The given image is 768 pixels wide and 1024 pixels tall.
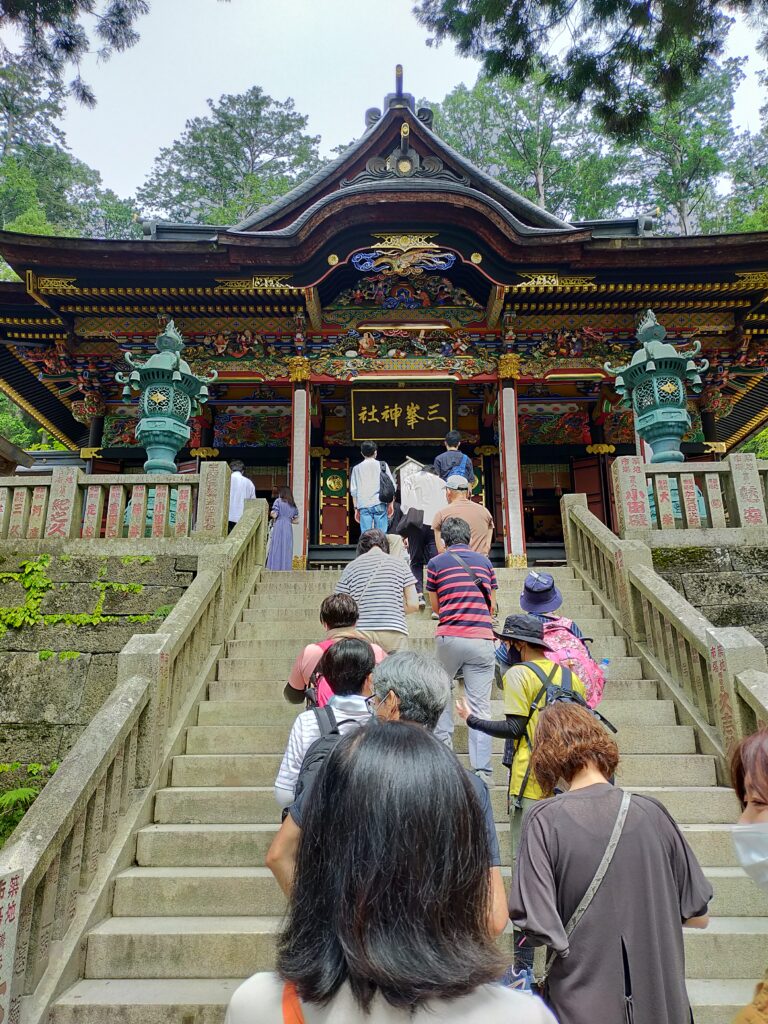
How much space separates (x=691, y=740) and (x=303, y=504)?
6.66 m

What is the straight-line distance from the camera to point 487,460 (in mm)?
12734

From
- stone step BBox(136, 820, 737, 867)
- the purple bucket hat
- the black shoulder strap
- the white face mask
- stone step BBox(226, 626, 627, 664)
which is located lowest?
stone step BBox(136, 820, 737, 867)

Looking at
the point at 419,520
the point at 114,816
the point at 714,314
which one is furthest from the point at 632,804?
the point at 714,314

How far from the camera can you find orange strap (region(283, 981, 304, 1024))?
981 millimetres

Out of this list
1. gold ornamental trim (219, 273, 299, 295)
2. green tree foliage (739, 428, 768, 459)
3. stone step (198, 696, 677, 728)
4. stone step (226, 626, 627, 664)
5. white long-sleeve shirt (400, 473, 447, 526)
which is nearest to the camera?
stone step (198, 696, 677, 728)

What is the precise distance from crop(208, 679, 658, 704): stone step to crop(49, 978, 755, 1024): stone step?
2.17 m

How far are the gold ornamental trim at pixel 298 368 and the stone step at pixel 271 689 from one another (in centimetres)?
642

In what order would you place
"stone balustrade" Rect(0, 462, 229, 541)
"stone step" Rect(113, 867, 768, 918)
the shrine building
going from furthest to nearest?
the shrine building
"stone balustrade" Rect(0, 462, 229, 541)
"stone step" Rect(113, 867, 768, 918)

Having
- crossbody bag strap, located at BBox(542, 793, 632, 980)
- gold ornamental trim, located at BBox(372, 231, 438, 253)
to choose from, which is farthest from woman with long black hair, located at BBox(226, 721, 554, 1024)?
gold ornamental trim, located at BBox(372, 231, 438, 253)

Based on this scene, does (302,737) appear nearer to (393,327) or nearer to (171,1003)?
(171,1003)

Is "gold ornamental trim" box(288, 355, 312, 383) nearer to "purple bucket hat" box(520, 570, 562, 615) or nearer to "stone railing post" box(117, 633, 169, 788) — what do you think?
"stone railing post" box(117, 633, 169, 788)

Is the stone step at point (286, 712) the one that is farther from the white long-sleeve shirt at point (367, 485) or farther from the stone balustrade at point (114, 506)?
the white long-sleeve shirt at point (367, 485)

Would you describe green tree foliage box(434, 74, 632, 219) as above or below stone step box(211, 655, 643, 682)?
above

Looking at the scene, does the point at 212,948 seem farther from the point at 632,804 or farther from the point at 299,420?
the point at 299,420
